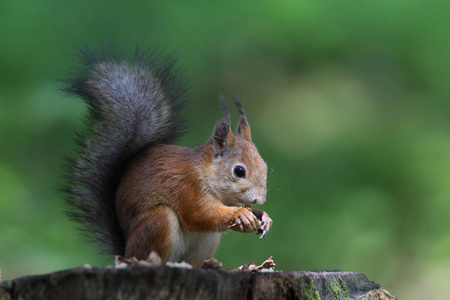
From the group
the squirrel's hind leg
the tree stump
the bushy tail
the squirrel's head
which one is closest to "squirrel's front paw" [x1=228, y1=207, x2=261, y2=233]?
the squirrel's head

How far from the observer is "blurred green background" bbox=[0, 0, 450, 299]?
10.0 feet

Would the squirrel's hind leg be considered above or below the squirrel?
below

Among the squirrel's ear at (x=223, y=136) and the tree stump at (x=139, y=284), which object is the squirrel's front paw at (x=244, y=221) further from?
the tree stump at (x=139, y=284)

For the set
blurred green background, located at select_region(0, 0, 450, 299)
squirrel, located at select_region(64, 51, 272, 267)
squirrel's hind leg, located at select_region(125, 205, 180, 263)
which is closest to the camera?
squirrel's hind leg, located at select_region(125, 205, 180, 263)

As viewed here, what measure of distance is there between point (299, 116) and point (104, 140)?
1540mm

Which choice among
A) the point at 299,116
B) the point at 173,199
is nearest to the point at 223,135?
the point at 173,199

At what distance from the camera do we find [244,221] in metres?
2.09

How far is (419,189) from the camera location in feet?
11.3

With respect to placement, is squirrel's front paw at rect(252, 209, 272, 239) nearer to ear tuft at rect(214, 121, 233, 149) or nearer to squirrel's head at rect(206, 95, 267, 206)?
squirrel's head at rect(206, 95, 267, 206)

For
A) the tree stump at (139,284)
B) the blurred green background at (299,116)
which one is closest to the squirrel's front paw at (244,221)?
the tree stump at (139,284)

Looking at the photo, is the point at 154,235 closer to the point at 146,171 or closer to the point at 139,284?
the point at 146,171

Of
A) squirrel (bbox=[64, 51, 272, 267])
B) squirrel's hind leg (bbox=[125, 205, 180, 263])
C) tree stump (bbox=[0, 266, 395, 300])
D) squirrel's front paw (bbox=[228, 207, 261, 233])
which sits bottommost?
tree stump (bbox=[0, 266, 395, 300])

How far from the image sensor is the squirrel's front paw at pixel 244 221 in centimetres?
210

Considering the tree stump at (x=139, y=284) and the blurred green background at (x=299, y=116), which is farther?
the blurred green background at (x=299, y=116)
